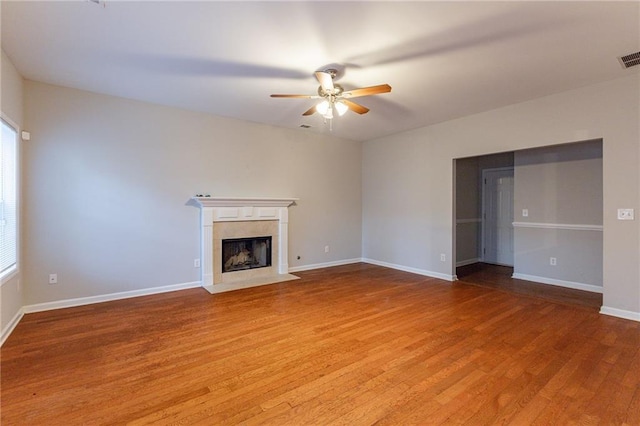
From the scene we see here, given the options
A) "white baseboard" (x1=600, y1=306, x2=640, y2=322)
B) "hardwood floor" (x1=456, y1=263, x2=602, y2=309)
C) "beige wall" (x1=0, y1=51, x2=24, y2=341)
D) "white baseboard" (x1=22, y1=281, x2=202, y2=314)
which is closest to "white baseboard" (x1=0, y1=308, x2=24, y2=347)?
"beige wall" (x1=0, y1=51, x2=24, y2=341)

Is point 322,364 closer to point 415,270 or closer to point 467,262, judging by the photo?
point 415,270

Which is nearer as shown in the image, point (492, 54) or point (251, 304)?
point (492, 54)

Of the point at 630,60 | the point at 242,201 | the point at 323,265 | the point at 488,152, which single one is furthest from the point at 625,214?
the point at 242,201

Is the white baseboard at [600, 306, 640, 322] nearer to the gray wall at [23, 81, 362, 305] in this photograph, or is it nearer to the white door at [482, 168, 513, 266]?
the white door at [482, 168, 513, 266]

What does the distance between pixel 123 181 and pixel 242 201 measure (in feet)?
5.48

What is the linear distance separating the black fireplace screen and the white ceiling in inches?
93.3

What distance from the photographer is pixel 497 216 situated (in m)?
6.23

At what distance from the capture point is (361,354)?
249cm

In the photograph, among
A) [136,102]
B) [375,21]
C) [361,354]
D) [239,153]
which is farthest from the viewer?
[239,153]

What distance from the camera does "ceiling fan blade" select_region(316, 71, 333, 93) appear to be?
8.99 ft

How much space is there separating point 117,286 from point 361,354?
3.43 m

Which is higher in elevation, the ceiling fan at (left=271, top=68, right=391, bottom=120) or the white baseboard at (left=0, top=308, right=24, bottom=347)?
the ceiling fan at (left=271, top=68, right=391, bottom=120)

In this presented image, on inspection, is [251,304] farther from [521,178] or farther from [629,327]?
[521,178]

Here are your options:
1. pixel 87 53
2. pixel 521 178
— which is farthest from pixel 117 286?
pixel 521 178
